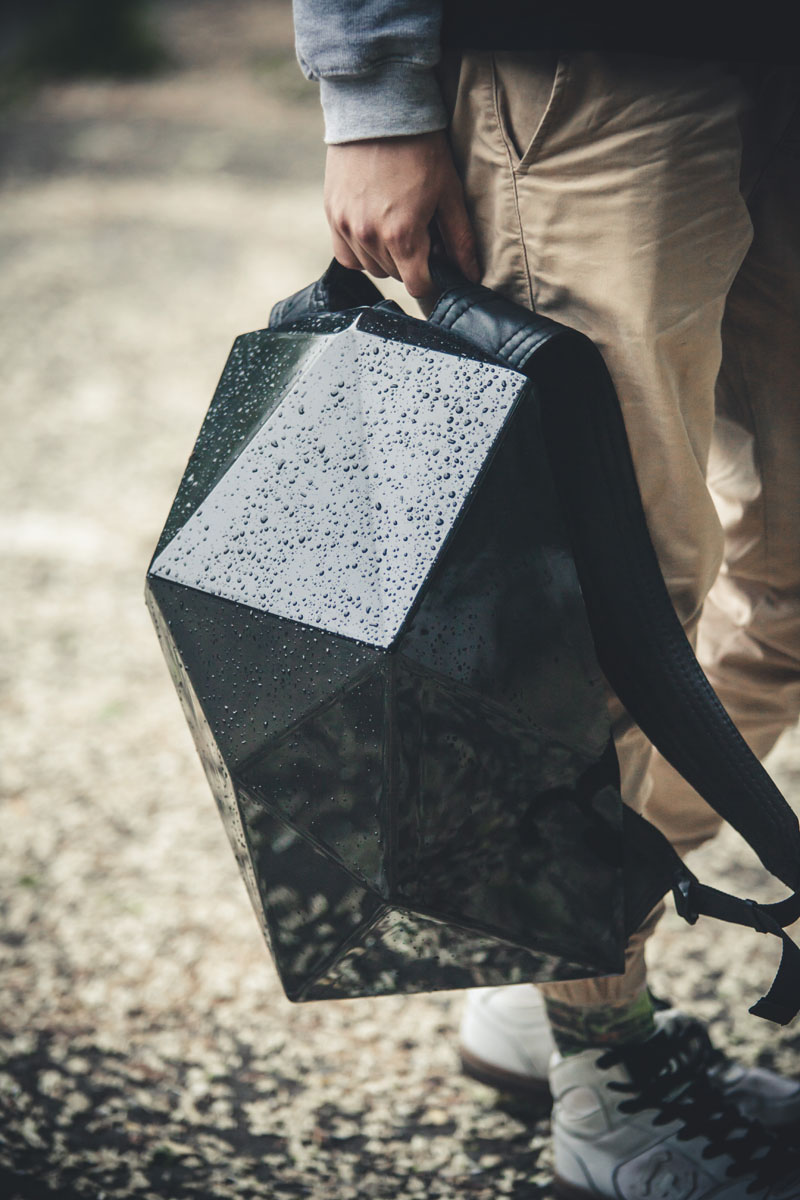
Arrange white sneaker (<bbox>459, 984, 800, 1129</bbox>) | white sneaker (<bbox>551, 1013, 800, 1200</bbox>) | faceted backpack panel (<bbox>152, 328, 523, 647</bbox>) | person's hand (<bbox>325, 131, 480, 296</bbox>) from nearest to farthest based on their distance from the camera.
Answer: faceted backpack panel (<bbox>152, 328, 523, 647</bbox>) → person's hand (<bbox>325, 131, 480, 296</bbox>) → white sneaker (<bbox>551, 1013, 800, 1200</bbox>) → white sneaker (<bbox>459, 984, 800, 1129</bbox>)

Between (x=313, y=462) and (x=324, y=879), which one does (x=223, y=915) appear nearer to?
(x=324, y=879)

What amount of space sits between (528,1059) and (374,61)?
1421 millimetres

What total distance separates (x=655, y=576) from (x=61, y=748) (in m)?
1.77

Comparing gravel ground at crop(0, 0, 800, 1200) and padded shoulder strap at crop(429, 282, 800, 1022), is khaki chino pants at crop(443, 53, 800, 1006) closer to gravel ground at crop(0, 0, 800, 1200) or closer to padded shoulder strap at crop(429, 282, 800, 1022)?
padded shoulder strap at crop(429, 282, 800, 1022)

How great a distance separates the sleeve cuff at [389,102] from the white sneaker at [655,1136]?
1.24 meters

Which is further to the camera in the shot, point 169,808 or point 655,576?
point 169,808

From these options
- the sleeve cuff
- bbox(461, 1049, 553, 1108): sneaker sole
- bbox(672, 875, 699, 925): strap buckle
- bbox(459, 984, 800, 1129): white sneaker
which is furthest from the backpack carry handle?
bbox(461, 1049, 553, 1108): sneaker sole

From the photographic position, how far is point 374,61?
3.58 feet

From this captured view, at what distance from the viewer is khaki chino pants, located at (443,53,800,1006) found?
3.50 ft

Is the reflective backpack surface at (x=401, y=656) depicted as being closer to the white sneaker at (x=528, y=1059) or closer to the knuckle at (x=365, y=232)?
the knuckle at (x=365, y=232)

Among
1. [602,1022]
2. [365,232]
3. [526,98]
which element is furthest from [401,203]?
[602,1022]

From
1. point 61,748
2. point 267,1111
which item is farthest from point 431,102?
point 61,748

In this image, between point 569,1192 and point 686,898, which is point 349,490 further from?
point 569,1192

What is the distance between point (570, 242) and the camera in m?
1.11
